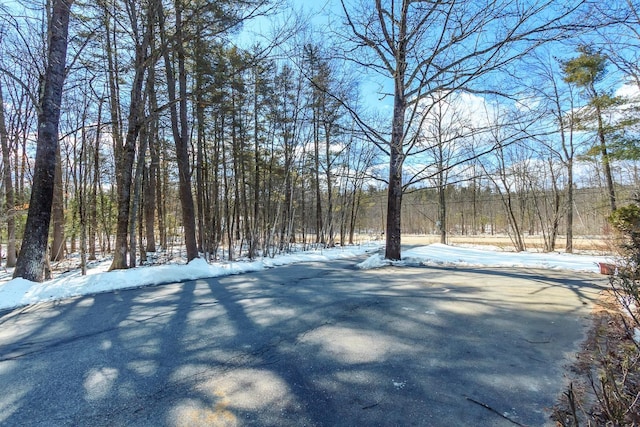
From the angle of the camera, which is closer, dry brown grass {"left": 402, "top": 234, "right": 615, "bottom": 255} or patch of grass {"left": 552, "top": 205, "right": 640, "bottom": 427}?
patch of grass {"left": 552, "top": 205, "right": 640, "bottom": 427}

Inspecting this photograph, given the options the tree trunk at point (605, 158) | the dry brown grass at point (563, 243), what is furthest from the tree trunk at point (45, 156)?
the tree trunk at point (605, 158)

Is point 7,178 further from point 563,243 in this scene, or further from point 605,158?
point 563,243

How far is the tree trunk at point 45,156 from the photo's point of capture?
5.43 m

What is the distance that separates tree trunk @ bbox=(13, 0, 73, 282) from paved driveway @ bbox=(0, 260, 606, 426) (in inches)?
79.2

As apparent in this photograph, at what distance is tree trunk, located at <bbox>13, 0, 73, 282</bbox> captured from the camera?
5.43 m

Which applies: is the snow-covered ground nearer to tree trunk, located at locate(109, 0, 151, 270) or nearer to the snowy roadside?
the snowy roadside

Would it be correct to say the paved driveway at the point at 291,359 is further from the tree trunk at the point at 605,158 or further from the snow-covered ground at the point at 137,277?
the tree trunk at the point at 605,158

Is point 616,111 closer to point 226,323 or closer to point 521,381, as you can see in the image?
point 521,381

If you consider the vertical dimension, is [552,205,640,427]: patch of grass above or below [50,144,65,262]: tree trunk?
below

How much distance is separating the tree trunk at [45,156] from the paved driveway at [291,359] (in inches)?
79.2

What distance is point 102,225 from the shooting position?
14.1 m

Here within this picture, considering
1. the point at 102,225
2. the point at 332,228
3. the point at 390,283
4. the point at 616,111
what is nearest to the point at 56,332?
the point at 390,283

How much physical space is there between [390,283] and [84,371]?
4334 millimetres

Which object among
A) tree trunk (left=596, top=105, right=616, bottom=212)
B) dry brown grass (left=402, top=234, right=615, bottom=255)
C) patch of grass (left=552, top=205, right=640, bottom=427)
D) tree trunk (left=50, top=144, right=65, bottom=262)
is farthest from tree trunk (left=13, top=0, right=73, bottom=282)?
tree trunk (left=596, top=105, right=616, bottom=212)
